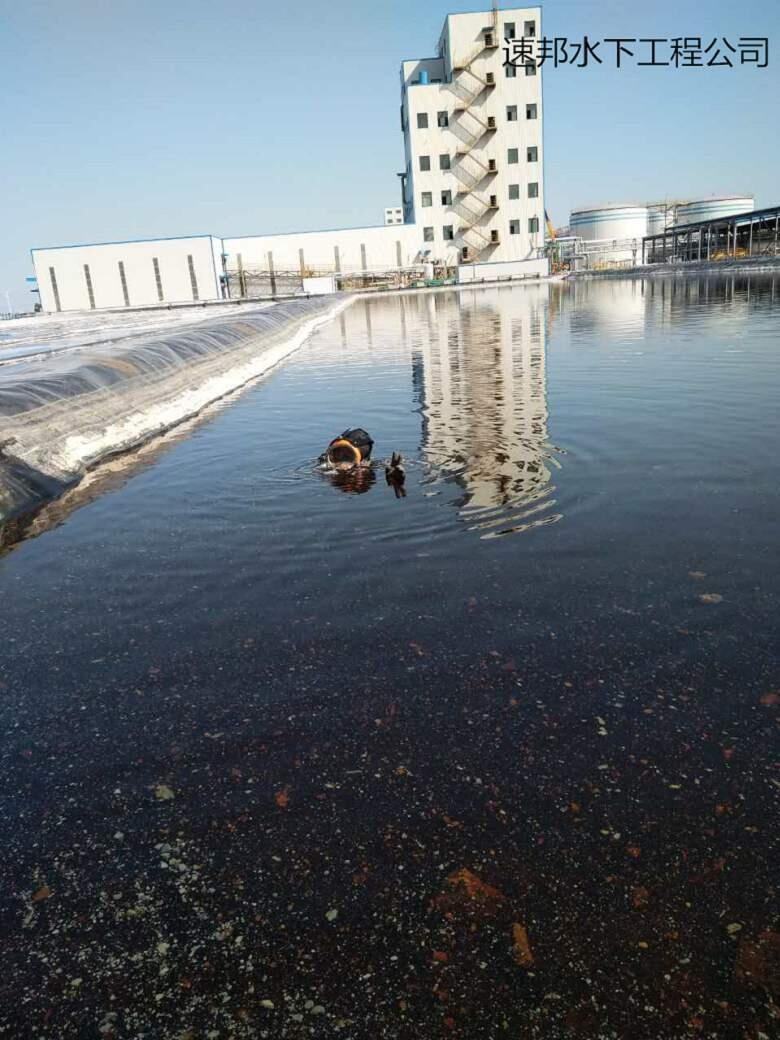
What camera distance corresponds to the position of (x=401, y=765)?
9.41 feet

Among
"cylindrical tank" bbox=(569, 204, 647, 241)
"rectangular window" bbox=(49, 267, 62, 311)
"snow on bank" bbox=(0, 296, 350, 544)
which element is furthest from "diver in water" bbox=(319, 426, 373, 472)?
"cylindrical tank" bbox=(569, 204, 647, 241)

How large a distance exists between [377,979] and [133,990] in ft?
2.36

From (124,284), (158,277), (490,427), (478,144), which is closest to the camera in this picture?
(490,427)

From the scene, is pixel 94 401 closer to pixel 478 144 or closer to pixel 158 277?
pixel 158 277

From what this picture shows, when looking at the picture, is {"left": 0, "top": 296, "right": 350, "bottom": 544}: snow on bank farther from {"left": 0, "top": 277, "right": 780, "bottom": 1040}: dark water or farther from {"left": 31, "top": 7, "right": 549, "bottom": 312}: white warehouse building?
{"left": 31, "top": 7, "right": 549, "bottom": 312}: white warehouse building

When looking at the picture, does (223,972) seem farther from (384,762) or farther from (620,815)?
(620,815)

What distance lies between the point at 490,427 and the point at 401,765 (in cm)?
660

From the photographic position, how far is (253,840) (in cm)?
253

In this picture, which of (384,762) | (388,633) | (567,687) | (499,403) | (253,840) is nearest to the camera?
(253,840)

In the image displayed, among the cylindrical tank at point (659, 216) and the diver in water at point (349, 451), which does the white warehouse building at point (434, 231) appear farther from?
the diver in water at point (349, 451)

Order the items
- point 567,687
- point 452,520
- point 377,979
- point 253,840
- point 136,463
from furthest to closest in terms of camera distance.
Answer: point 136,463, point 452,520, point 567,687, point 253,840, point 377,979

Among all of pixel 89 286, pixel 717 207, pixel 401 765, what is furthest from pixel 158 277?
pixel 717 207

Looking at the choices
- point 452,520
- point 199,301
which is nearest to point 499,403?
point 452,520

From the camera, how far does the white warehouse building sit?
2662 inches
